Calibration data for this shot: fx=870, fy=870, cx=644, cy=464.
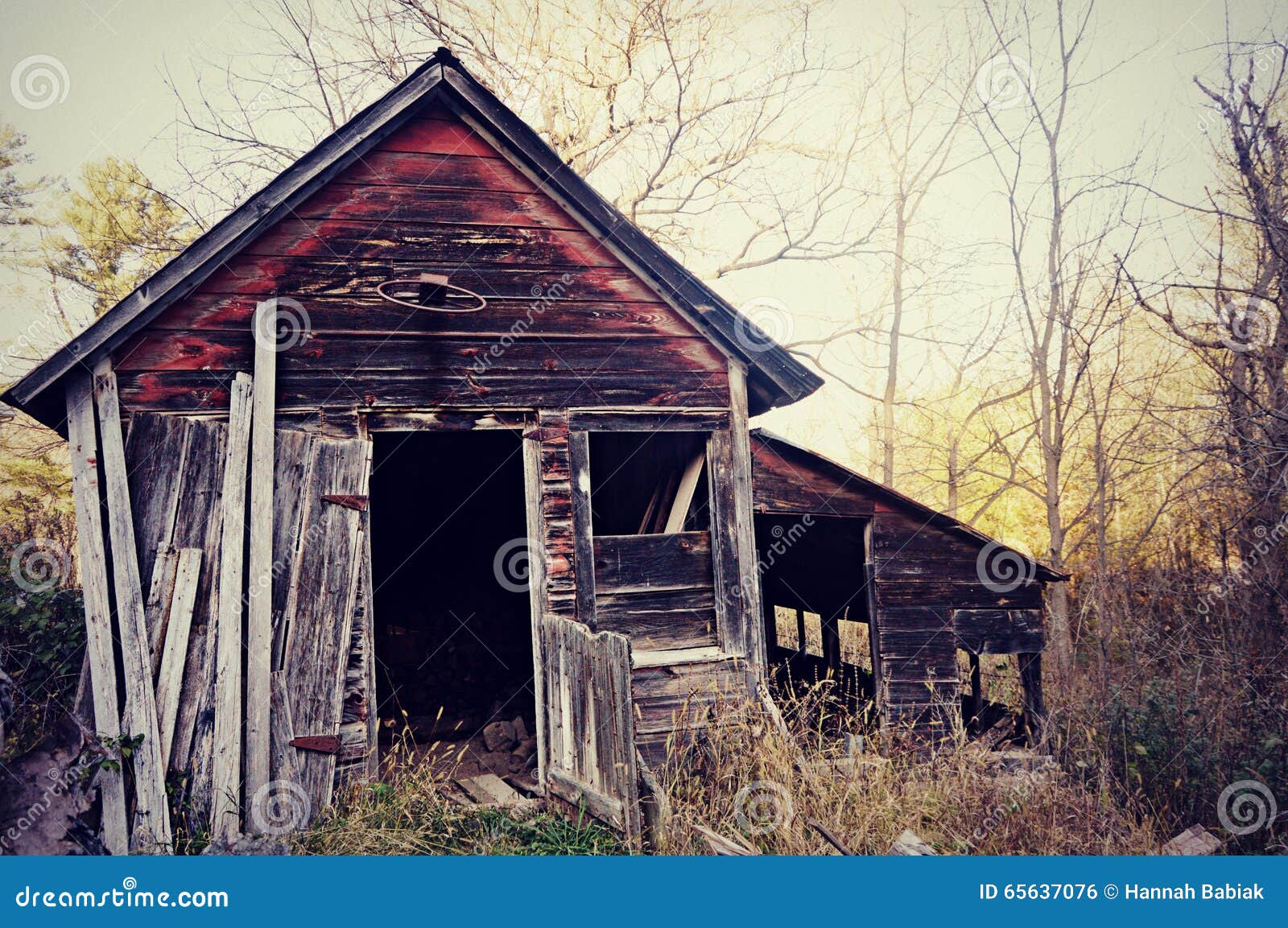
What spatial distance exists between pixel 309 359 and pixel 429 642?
4.96m

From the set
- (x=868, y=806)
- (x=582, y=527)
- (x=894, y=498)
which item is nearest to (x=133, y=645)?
(x=582, y=527)

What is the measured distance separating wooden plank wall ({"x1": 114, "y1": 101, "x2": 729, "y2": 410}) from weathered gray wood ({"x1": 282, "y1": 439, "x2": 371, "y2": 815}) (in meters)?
0.54

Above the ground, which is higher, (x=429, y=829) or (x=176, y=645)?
(x=176, y=645)

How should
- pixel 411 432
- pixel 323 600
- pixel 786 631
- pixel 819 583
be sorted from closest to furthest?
1. pixel 323 600
2. pixel 411 432
3. pixel 819 583
4. pixel 786 631

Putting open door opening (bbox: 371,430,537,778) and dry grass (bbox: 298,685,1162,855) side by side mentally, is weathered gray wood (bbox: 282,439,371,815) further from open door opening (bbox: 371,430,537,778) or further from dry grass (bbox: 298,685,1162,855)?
open door opening (bbox: 371,430,537,778)

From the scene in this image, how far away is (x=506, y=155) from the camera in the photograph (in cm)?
691

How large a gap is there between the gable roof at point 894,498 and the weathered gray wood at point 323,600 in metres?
3.52

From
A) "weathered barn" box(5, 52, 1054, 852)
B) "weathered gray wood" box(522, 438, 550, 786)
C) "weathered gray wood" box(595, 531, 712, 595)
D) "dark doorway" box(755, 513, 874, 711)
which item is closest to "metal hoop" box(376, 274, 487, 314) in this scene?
"weathered barn" box(5, 52, 1054, 852)

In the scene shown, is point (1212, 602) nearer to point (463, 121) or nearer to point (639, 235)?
point (639, 235)

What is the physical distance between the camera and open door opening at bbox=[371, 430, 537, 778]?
32.8 ft

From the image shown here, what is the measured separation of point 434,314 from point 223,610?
2.57 metres

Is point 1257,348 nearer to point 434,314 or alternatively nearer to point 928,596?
point 928,596

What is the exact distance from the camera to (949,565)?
8273 mm

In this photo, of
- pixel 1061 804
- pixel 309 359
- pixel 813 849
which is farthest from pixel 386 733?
pixel 1061 804
